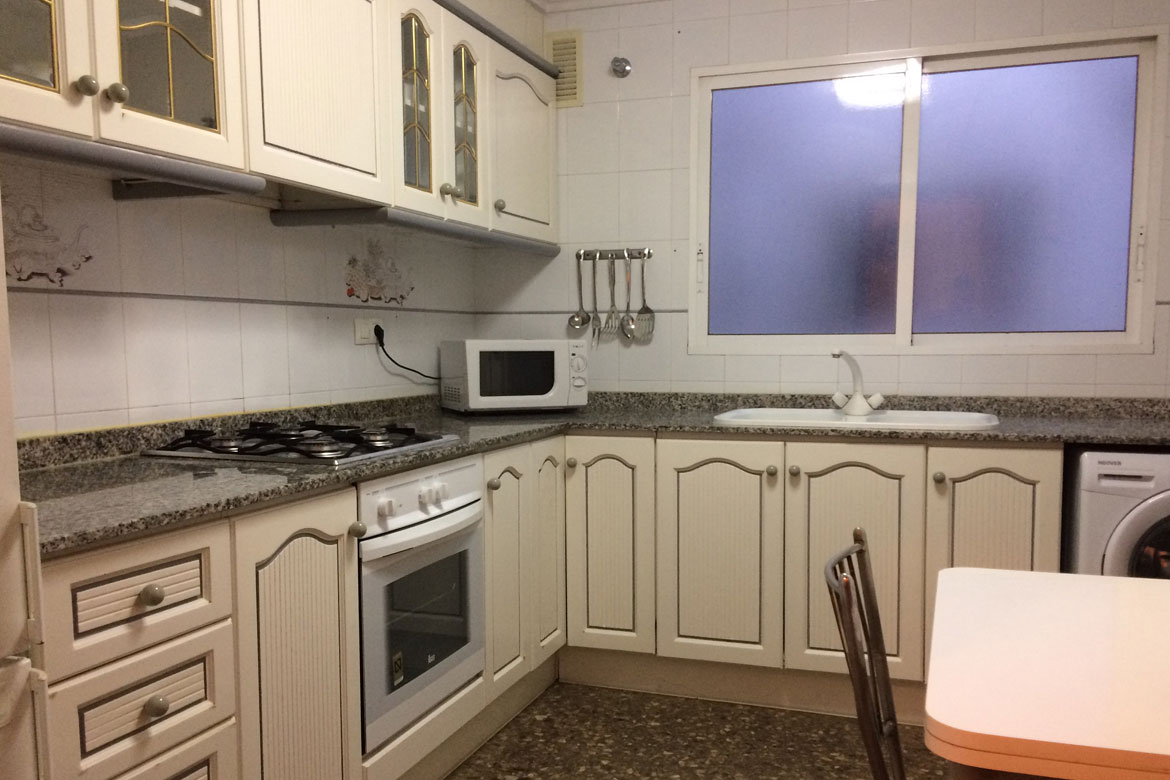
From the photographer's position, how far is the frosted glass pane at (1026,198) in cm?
282

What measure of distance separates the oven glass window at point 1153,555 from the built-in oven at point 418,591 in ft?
5.81

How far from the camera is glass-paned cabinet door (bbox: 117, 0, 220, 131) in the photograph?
148 centimetres

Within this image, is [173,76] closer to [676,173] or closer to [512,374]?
[512,374]

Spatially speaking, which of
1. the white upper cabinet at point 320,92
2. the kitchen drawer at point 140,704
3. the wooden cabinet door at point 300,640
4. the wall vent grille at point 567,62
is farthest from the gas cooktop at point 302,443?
the wall vent grille at point 567,62

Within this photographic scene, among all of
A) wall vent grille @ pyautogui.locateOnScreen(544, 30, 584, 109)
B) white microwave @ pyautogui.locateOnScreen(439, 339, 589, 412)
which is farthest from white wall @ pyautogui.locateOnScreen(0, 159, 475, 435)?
wall vent grille @ pyautogui.locateOnScreen(544, 30, 584, 109)

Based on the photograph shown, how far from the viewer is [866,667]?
117 cm

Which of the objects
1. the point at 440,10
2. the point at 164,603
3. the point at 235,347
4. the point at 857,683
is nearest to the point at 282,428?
the point at 235,347

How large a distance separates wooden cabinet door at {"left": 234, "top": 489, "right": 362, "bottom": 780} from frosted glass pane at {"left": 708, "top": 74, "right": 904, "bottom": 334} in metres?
1.93

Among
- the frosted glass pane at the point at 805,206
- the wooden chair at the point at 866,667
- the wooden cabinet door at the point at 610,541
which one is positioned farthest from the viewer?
the frosted glass pane at the point at 805,206

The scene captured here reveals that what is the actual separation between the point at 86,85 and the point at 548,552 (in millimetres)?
1798

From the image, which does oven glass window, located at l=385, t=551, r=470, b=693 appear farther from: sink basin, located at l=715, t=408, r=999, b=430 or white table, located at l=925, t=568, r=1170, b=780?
white table, located at l=925, t=568, r=1170, b=780

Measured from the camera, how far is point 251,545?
1.48 m

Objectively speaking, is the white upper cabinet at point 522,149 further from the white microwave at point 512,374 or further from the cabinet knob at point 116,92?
the cabinet knob at point 116,92

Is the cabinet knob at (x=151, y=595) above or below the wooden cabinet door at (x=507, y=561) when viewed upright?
above
